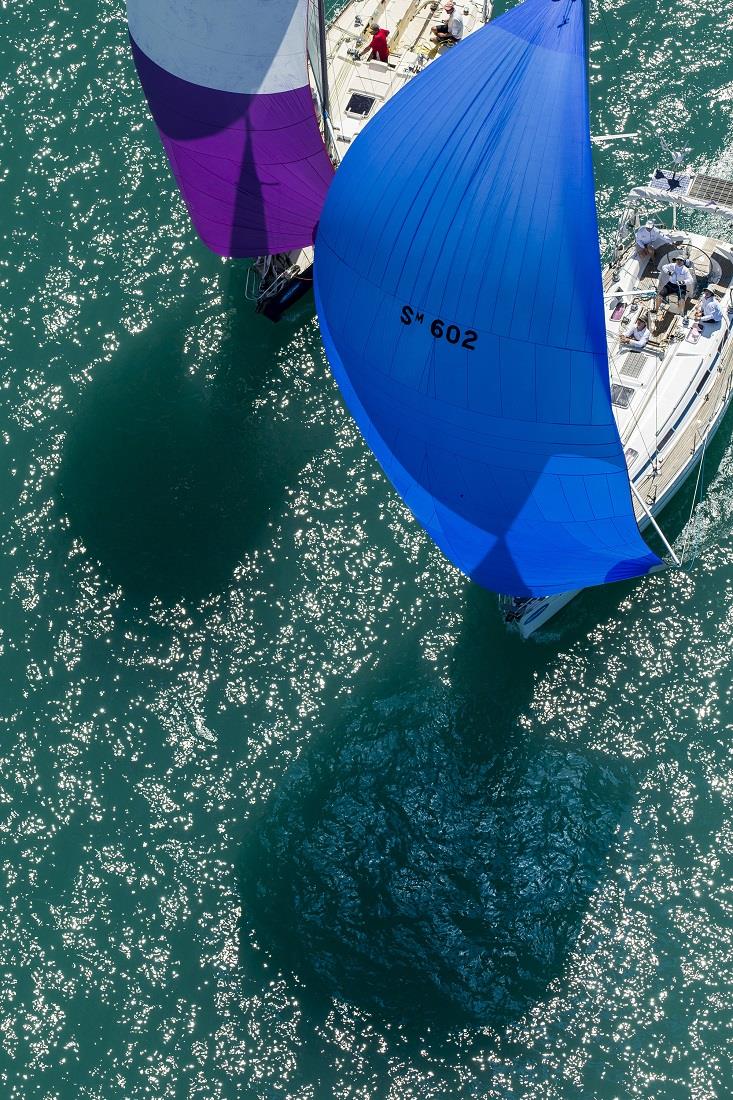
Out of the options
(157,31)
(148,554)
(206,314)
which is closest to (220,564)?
(148,554)

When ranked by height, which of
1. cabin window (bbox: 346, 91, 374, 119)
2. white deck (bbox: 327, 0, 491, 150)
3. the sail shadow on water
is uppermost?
white deck (bbox: 327, 0, 491, 150)

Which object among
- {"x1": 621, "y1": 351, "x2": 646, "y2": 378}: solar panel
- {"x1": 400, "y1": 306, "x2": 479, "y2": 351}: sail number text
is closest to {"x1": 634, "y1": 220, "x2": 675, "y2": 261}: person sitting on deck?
→ {"x1": 621, "y1": 351, "x2": 646, "y2": 378}: solar panel

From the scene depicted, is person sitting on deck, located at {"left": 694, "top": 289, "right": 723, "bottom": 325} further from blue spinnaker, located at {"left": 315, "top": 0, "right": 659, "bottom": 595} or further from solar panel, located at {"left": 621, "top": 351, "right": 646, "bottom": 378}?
blue spinnaker, located at {"left": 315, "top": 0, "right": 659, "bottom": 595}

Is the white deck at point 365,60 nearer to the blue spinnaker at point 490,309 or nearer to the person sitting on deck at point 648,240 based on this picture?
the person sitting on deck at point 648,240

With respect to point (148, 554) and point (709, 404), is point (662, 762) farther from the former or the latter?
point (148, 554)

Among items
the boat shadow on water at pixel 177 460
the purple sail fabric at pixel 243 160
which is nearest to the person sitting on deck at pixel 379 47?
the purple sail fabric at pixel 243 160

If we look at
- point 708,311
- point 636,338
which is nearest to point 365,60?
point 636,338
